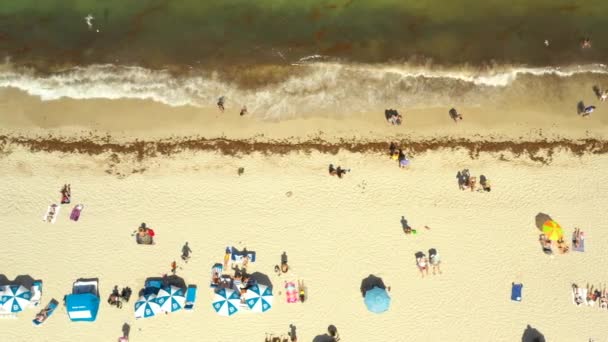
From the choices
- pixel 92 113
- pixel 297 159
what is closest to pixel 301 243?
pixel 297 159

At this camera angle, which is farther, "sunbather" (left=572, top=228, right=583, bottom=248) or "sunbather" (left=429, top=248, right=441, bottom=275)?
"sunbather" (left=572, top=228, right=583, bottom=248)

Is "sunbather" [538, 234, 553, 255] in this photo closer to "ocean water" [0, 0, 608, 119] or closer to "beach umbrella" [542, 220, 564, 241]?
"beach umbrella" [542, 220, 564, 241]

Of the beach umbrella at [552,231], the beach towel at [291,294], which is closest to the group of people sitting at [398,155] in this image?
the beach umbrella at [552,231]

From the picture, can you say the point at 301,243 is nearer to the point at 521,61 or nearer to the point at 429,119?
the point at 429,119

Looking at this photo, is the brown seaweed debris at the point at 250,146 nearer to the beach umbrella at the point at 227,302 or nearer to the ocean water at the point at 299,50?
the ocean water at the point at 299,50

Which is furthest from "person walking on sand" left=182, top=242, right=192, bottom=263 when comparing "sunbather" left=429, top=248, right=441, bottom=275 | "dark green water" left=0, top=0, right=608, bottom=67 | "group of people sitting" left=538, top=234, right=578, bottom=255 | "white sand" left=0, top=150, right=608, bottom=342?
"group of people sitting" left=538, top=234, right=578, bottom=255

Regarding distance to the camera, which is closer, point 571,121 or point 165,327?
point 165,327
